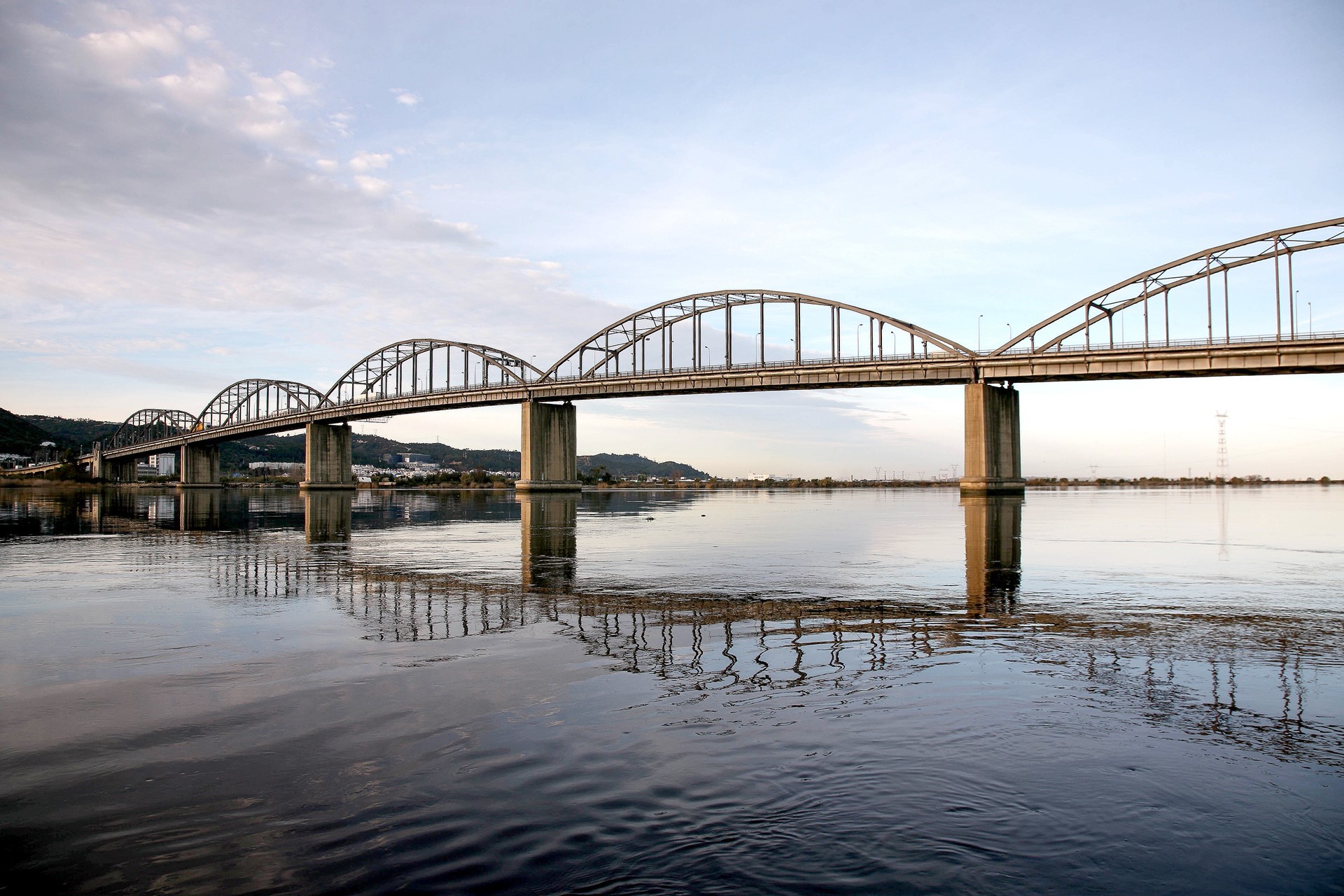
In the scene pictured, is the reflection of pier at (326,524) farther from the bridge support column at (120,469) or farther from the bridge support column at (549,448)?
the bridge support column at (120,469)

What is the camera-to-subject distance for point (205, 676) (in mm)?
8695

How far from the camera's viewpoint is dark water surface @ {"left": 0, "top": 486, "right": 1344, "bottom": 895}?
4.53m

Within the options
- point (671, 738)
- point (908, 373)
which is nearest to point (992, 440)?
point (908, 373)

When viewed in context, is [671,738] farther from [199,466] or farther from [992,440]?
[199,466]

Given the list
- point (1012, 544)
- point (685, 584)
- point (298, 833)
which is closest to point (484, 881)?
point (298, 833)

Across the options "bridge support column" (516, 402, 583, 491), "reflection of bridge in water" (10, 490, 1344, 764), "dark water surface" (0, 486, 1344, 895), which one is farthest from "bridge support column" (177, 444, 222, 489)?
"dark water surface" (0, 486, 1344, 895)

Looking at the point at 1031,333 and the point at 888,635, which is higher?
the point at 1031,333

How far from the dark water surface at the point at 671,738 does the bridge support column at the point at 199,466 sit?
165 meters

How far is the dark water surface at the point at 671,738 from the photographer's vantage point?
4527mm

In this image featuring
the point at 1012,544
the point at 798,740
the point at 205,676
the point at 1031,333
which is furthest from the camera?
the point at 1031,333

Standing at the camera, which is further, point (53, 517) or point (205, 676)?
point (53, 517)

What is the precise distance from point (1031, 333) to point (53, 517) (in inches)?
3314

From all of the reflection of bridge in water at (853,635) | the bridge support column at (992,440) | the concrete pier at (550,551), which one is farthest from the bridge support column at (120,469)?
the reflection of bridge in water at (853,635)

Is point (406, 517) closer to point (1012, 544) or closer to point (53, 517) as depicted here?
point (53, 517)
